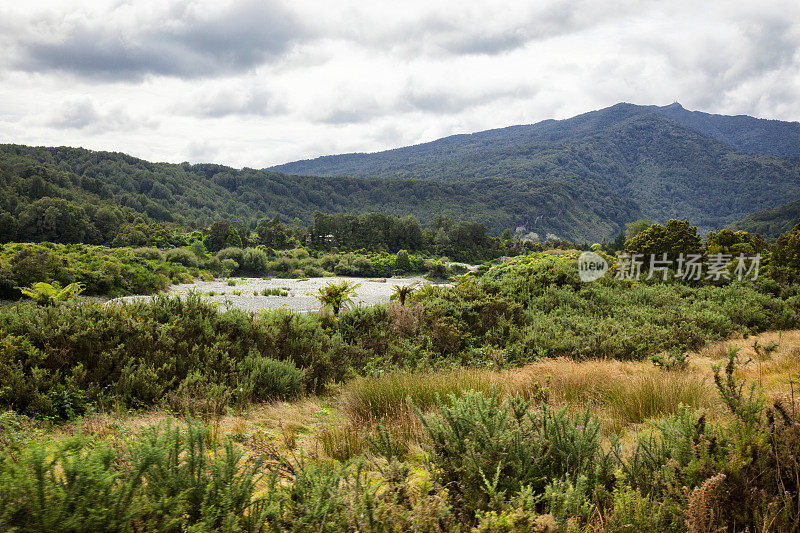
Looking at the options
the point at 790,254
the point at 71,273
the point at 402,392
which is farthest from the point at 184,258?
the point at 790,254

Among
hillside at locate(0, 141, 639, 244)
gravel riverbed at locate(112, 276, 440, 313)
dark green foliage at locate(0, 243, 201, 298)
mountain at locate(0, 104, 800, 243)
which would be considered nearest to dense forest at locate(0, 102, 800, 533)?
Result: dark green foliage at locate(0, 243, 201, 298)

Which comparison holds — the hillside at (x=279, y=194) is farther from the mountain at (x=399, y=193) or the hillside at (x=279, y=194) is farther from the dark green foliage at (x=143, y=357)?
the dark green foliage at (x=143, y=357)

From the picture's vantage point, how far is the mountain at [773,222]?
215 ft

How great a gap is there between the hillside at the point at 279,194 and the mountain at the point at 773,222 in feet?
166

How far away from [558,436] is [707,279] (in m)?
13.9

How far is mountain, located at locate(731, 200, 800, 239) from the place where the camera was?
2579 inches

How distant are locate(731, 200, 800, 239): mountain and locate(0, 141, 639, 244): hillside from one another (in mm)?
50640

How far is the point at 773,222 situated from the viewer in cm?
7138

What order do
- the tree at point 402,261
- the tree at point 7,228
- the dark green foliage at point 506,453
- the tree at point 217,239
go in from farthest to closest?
the tree at point 402,261
the tree at point 217,239
the tree at point 7,228
the dark green foliage at point 506,453

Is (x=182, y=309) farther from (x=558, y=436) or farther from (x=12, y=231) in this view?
(x=12, y=231)

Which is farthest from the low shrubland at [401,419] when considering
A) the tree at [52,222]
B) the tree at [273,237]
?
the tree at [52,222]

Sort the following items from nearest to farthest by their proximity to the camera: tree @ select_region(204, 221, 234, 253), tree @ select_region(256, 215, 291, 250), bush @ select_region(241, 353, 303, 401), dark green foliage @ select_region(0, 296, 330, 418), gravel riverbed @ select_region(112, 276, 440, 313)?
dark green foliage @ select_region(0, 296, 330, 418), bush @ select_region(241, 353, 303, 401), gravel riverbed @ select_region(112, 276, 440, 313), tree @ select_region(204, 221, 234, 253), tree @ select_region(256, 215, 291, 250)

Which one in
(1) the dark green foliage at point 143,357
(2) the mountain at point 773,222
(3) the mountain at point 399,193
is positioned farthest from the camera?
(2) the mountain at point 773,222

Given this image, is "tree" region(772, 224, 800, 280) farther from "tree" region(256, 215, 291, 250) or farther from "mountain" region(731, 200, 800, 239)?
"mountain" region(731, 200, 800, 239)
